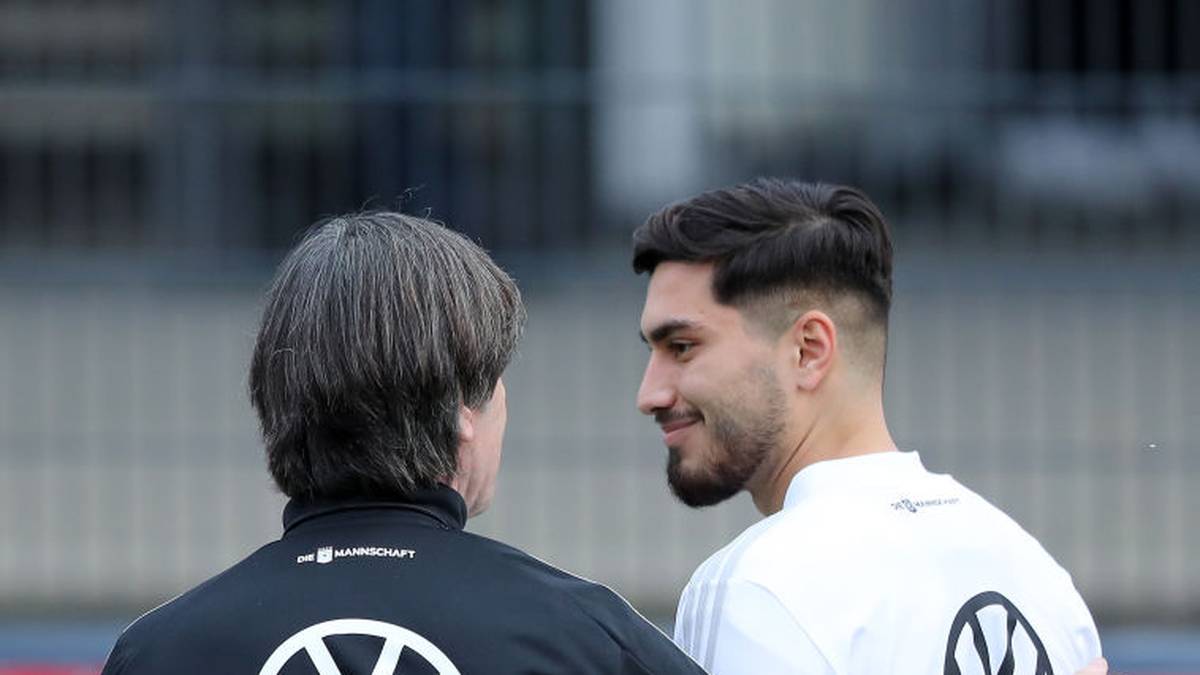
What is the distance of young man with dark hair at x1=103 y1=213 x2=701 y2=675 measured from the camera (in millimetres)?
1958

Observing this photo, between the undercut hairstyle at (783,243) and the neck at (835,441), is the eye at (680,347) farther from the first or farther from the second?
the neck at (835,441)

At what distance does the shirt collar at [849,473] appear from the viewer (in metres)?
2.63

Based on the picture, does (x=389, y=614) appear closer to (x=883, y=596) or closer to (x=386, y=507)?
(x=386, y=507)

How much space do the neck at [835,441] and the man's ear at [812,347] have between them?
5 centimetres

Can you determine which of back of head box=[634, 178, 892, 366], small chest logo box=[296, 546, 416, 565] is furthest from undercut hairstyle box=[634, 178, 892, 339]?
small chest logo box=[296, 546, 416, 565]

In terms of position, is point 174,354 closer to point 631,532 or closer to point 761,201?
point 631,532

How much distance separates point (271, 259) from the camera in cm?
668

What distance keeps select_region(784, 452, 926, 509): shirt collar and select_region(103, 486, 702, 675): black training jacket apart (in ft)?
2.03

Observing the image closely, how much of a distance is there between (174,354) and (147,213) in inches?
20.2

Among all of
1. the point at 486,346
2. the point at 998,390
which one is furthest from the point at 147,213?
the point at 486,346

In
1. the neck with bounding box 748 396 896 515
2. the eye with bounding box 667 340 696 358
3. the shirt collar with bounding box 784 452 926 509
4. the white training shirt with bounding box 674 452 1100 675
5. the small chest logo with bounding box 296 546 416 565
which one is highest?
the eye with bounding box 667 340 696 358

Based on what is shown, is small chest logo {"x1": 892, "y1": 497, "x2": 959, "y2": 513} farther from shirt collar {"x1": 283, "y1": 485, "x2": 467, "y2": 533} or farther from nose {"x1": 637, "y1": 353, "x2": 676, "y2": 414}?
shirt collar {"x1": 283, "y1": 485, "x2": 467, "y2": 533}

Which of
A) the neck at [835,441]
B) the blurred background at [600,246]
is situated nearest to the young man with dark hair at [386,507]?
the neck at [835,441]

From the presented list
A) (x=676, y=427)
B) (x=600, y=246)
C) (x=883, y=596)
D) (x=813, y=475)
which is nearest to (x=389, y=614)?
(x=883, y=596)
